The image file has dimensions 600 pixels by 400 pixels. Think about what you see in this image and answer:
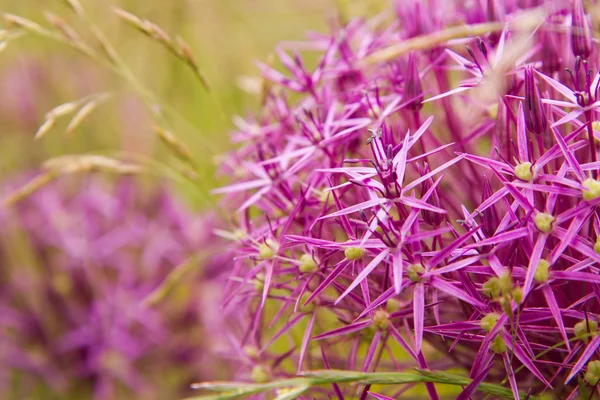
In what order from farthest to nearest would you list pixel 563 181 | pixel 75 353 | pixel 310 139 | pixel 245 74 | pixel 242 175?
pixel 245 74 → pixel 75 353 → pixel 242 175 → pixel 310 139 → pixel 563 181

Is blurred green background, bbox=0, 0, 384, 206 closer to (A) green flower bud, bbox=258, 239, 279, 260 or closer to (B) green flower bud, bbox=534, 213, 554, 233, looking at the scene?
(A) green flower bud, bbox=258, 239, 279, 260

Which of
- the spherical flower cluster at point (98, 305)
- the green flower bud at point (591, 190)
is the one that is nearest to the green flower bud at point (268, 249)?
the green flower bud at point (591, 190)

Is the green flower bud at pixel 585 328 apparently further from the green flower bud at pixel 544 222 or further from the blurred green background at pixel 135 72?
the blurred green background at pixel 135 72

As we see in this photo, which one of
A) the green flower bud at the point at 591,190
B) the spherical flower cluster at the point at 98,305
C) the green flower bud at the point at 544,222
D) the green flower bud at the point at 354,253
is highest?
the green flower bud at the point at 591,190

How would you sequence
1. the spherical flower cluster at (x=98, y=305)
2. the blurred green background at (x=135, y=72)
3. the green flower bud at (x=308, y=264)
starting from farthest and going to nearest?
the blurred green background at (x=135, y=72) → the spherical flower cluster at (x=98, y=305) → the green flower bud at (x=308, y=264)

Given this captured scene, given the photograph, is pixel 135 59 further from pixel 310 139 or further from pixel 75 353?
pixel 310 139

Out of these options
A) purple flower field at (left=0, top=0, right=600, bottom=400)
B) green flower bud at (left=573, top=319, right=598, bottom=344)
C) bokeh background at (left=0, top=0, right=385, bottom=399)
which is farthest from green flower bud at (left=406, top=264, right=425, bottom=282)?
bokeh background at (left=0, top=0, right=385, bottom=399)

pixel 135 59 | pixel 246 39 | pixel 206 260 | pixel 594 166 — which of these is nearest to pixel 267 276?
pixel 594 166
